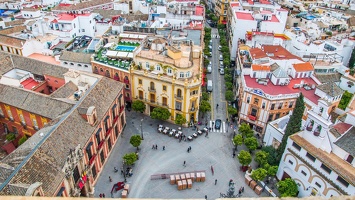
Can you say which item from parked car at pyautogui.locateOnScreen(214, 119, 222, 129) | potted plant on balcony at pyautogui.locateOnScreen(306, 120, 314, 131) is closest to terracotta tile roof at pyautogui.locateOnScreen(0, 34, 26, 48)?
parked car at pyautogui.locateOnScreen(214, 119, 222, 129)

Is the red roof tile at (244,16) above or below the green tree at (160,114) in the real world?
above

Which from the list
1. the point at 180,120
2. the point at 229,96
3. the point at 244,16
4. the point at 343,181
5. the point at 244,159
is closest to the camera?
the point at 343,181

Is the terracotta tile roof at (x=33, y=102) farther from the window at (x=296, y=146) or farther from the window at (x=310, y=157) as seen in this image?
the window at (x=310, y=157)

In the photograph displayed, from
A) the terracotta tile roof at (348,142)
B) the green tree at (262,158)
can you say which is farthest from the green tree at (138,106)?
the terracotta tile roof at (348,142)

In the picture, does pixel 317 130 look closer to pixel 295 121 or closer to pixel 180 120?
pixel 295 121

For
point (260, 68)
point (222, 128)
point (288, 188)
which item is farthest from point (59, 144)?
point (260, 68)

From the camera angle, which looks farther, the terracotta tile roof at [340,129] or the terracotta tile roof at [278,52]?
the terracotta tile roof at [278,52]

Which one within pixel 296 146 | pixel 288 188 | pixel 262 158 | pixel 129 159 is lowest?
pixel 288 188

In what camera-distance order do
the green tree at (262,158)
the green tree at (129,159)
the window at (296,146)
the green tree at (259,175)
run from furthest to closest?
the green tree at (262,158)
the green tree at (129,159)
the green tree at (259,175)
the window at (296,146)
